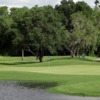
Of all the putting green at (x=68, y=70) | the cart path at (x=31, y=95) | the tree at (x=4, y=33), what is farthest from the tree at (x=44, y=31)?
the cart path at (x=31, y=95)

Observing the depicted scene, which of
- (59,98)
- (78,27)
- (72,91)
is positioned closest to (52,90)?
(72,91)

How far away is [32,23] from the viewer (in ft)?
254

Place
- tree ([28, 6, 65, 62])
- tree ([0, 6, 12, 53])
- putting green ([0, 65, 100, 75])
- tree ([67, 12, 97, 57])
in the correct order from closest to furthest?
1. putting green ([0, 65, 100, 75])
2. tree ([28, 6, 65, 62])
3. tree ([67, 12, 97, 57])
4. tree ([0, 6, 12, 53])

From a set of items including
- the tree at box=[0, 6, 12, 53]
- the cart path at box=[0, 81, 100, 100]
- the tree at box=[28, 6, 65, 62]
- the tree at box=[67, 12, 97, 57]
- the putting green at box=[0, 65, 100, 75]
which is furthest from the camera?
the tree at box=[0, 6, 12, 53]

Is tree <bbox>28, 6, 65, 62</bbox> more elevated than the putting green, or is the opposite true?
tree <bbox>28, 6, 65, 62</bbox>

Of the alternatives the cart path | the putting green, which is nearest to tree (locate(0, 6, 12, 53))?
the putting green

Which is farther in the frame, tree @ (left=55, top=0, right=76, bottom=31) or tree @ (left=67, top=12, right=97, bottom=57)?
tree @ (left=55, top=0, right=76, bottom=31)

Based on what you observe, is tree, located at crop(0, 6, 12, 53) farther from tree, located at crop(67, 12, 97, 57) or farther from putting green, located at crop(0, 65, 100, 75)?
putting green, located at crop(0, 65, 100, 75)

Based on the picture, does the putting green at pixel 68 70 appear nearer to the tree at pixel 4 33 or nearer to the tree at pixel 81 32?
the tree at pixel 81 32

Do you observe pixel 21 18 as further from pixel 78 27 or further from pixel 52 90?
pixel 52 90

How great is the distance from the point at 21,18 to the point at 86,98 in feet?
177

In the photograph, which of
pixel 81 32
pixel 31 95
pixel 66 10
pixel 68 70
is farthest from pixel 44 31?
pixel 31 95

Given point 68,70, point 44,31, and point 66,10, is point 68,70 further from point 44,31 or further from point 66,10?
point 66,10

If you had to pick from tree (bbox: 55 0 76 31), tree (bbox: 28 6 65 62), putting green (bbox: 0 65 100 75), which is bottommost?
putting green (bbox: 0 65 100 75)
